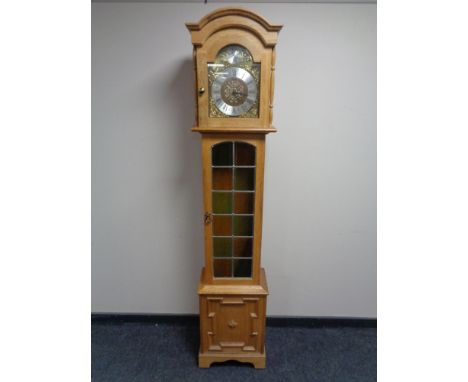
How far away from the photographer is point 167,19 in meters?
1.82

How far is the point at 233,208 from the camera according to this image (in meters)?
1.70

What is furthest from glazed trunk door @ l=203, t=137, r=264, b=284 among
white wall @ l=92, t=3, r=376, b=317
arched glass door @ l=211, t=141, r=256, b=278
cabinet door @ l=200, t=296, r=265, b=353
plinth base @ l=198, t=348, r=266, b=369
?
plinth base @ l=198, t=348, r=266, b=369

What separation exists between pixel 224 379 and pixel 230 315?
357 millimetres

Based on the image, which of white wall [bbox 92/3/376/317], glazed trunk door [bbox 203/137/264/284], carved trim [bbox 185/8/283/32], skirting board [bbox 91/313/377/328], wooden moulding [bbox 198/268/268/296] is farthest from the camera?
skirting board [bbox 91/313/377/328]

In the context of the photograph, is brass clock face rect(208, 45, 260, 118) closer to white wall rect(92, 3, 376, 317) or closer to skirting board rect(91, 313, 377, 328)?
white wall rect(92, 3, 376, 317)

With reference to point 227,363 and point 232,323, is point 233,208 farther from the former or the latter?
point 227,363

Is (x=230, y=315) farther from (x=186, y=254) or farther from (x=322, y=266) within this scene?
(x=322, y=266)

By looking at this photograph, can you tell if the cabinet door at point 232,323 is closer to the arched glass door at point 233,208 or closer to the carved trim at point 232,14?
the arched glass door at point 233,208

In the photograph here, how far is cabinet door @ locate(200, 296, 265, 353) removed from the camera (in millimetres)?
1746

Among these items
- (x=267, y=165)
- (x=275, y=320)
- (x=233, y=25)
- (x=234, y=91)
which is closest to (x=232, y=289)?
(x=275, y=320)

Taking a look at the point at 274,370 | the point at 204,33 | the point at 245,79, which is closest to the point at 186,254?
the point at 274,370

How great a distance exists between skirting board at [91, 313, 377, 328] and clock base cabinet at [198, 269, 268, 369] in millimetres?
366

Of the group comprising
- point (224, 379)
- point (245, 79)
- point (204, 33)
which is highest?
point (204, 33)

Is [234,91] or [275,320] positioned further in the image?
[275,320]
